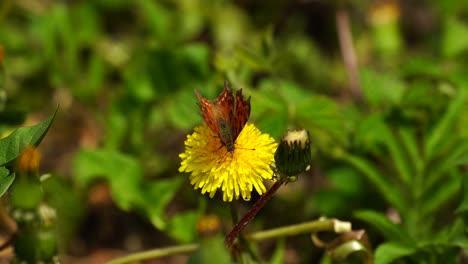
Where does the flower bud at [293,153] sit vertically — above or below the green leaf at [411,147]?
below

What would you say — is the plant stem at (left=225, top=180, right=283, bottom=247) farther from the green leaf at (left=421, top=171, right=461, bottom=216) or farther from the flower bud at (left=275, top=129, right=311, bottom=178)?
the green leaf at (left=421, top=171, right=461, bottom=216)

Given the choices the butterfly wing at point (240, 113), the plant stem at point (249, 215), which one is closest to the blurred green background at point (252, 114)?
the plant stem at point (249, 215)

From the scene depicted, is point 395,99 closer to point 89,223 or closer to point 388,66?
point 388,66

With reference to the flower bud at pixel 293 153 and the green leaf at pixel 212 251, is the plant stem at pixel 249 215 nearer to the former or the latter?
the flower bud at pixel 293 153

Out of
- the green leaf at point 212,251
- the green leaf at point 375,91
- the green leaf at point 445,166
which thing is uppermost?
the green leaf at point 375,91

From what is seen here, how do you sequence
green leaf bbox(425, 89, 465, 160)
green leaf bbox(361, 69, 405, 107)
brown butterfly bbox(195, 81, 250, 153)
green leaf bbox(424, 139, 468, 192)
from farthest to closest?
green leaf bbox(361, 69, 405, 107) → green leaf bbox(425, 89, 465, 160) → green leaf bbox(424, 139, 468, 192) → brown butterfly bbox(195, 81, 250, 153)

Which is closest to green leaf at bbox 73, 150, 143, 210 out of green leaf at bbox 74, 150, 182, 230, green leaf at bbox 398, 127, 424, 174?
green leaf at bbox 74, 150, 182, 230
